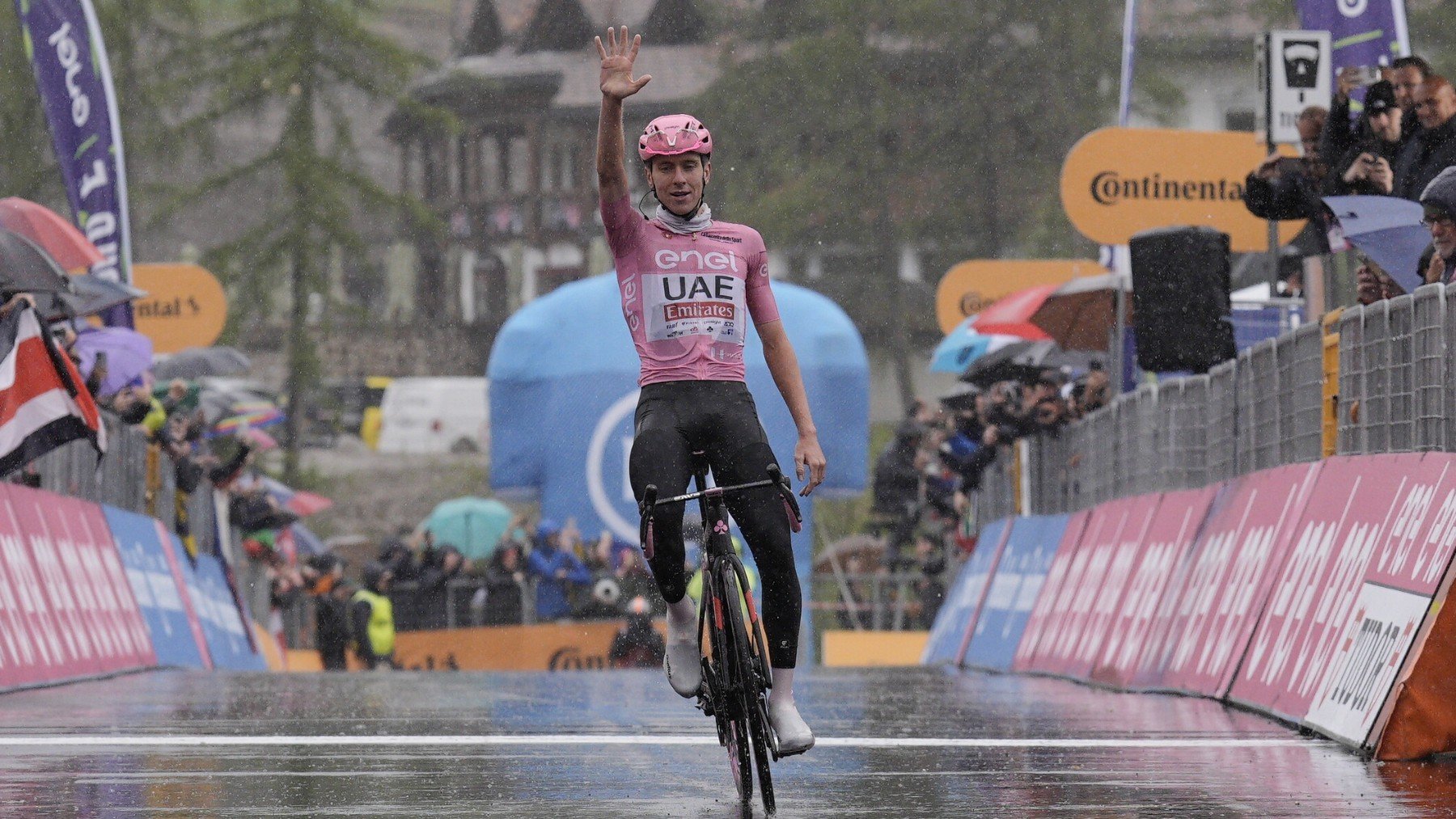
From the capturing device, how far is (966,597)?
890 inches

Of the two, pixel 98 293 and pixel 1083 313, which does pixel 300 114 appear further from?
pixel 1083 313

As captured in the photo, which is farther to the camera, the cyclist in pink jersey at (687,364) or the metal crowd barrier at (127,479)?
the metal crowd barrier at (127,479)

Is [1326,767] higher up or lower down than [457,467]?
higher up

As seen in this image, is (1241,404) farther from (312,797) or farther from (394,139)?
(394,139)

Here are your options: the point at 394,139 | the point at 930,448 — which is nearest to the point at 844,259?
the point at 394,139

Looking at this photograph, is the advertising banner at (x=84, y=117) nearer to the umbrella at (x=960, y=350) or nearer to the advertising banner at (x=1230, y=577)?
the umbrella at (x=960, y=350)

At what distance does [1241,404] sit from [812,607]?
21802 mm

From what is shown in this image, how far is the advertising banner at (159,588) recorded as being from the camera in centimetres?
1820

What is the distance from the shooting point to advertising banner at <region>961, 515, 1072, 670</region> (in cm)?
1841

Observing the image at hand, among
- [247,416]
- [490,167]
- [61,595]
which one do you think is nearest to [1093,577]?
[61,595]

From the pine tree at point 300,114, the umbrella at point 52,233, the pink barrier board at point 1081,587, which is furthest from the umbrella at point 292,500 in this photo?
the pink barrier board at point 1081,587

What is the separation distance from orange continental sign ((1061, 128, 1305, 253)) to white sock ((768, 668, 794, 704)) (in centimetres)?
1262

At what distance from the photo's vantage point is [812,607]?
34562mm

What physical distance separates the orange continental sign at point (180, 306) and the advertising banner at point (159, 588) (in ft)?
27.6
